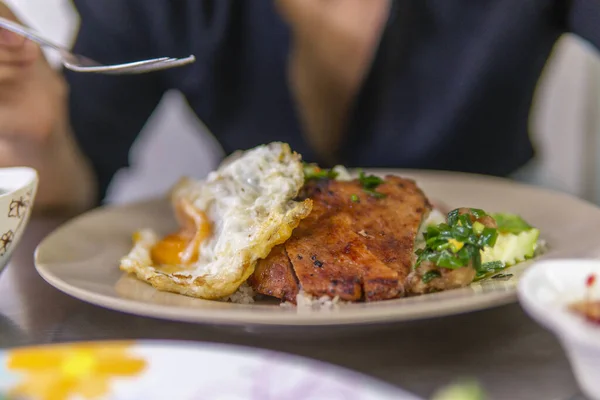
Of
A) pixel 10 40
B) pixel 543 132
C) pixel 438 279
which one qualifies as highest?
pixel 10 40

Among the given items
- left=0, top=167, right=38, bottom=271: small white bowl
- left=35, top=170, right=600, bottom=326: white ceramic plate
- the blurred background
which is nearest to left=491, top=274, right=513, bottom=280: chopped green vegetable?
left=35, top=170, right=600, bottom=326: white ceramic plate

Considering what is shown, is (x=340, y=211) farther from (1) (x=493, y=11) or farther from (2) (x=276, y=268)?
(1) (x=493, y=11)

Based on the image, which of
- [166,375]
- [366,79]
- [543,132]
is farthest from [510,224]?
[543,132]

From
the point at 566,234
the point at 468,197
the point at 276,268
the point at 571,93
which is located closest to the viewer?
the point at 276,268

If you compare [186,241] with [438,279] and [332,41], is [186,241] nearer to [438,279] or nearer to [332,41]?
[438,279]

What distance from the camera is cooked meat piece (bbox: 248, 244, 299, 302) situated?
3.79ft

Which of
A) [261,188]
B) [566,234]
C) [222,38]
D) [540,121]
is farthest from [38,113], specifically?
[540,121]

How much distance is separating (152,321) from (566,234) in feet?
3.27

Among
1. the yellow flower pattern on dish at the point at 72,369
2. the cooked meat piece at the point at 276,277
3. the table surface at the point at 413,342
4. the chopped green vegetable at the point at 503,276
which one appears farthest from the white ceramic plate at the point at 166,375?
the chopped green vegetable at the point at 503,276

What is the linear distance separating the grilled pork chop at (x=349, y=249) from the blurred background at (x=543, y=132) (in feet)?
9.16

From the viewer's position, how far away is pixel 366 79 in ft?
8.45

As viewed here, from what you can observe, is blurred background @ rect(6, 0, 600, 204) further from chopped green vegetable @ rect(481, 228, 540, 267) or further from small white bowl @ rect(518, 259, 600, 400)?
small white bowl @ rect(518, 259, 600, 400)

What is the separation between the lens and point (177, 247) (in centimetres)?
146

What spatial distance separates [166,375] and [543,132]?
409 centimetres
